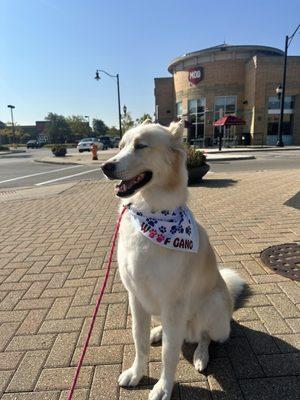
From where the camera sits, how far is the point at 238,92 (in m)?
39.6

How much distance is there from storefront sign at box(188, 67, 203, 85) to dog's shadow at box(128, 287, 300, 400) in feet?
134

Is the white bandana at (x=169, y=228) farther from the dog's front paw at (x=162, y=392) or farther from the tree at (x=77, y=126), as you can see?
the tree at (x=77, y=126)

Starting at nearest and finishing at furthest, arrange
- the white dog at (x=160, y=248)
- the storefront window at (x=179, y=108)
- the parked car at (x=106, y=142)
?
the white dog at (x=160, y=248) < the storefront window at (x=179, y=108) < the parked car at (x=106, y=142)

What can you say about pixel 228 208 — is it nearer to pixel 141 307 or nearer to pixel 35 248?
pixel 35 248

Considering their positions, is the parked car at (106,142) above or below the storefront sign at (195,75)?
below

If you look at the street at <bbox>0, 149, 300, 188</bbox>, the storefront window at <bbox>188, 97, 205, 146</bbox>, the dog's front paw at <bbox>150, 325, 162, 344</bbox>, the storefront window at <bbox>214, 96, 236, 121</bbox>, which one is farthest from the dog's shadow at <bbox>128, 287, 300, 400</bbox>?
the storefront window at <bbox>214, 96, 236, 121</bbox>

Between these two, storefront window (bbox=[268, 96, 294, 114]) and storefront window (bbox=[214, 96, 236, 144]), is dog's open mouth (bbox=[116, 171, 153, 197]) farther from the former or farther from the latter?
storefront window (bbox=[214, 96, 236, 144])

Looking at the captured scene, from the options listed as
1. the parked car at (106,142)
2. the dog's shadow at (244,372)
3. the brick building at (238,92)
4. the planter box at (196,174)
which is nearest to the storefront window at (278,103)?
the brick building at (238,92)

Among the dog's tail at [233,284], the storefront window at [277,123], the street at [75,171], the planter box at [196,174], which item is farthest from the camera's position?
the storefront window at [277,123]

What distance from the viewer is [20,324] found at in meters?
3.21

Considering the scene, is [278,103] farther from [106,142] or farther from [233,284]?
[233,284]

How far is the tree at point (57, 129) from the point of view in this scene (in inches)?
3538

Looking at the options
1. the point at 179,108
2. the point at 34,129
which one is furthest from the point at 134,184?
the point at 34,129

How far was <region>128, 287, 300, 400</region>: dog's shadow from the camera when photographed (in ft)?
7.61
